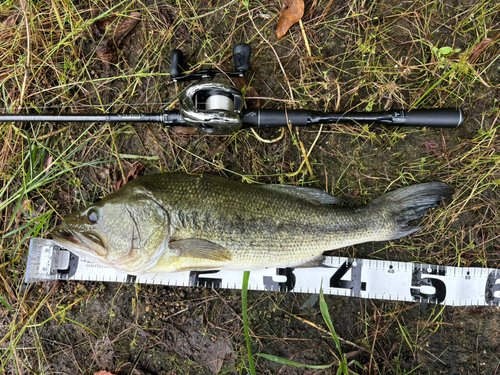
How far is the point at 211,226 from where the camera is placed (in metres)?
2.60

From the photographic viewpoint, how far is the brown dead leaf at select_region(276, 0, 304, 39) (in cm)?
312

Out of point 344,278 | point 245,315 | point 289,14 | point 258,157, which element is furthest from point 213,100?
point 344,278

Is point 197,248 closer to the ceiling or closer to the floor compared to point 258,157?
closer to the floor

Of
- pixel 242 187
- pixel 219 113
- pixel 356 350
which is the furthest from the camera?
pixel 356 350

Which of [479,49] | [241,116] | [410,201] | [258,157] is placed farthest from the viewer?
[258,157]

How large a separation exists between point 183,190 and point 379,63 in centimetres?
237

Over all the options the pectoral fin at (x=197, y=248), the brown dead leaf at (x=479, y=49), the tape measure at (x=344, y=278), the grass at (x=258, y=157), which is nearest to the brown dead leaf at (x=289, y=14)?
the grass at (x=258, y=157)

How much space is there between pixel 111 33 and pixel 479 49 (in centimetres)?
376

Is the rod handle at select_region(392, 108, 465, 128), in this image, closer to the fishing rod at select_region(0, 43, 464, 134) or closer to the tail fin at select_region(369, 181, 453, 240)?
the fishing rod at select_region(0, 43, 464, 134)

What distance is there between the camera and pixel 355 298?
126 inches

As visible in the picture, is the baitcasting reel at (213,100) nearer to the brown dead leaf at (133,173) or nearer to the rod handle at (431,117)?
the brown dead leaf at (133,173)

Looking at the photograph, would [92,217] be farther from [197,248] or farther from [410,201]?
[410,201]

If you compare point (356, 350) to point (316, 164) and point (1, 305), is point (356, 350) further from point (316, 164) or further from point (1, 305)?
point (1, 305)

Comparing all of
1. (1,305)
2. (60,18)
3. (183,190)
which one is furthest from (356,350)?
(60,18)
